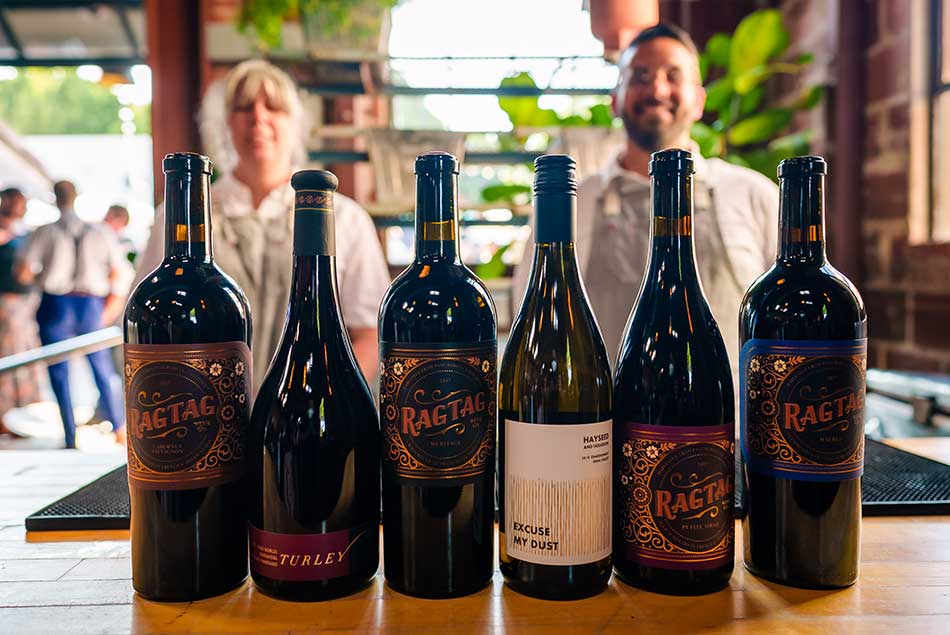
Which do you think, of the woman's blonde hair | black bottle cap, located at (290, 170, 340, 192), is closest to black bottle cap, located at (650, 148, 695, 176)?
black bottle cap, located at (290, 170, 340, 192)

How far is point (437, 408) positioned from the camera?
1.70 ft

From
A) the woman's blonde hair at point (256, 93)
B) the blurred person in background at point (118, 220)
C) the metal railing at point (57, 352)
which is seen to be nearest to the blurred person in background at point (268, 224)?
the woman's blonde hair at point (256, 93)

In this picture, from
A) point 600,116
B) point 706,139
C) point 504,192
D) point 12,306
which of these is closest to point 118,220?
point 12,306

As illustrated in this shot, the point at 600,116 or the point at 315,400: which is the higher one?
the point at 600,116

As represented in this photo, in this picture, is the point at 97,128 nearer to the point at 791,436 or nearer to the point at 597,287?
the point at 597,287

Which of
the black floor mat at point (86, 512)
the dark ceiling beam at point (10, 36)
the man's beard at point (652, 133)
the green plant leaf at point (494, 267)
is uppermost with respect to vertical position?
the dark ceiling beam at point (10, 36)

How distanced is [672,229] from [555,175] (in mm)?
108

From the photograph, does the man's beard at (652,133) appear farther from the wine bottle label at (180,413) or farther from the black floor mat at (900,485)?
the wine bottle label at (180,413)

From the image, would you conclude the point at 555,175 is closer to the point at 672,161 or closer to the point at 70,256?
the point at 672,161

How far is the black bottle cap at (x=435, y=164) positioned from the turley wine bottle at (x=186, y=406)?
0.15m

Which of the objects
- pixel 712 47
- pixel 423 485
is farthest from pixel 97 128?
pixel 423 485

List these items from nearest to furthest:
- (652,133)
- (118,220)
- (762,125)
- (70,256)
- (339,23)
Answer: (652,133) → (339,23) → (762,125) → (70,256) → (118,220)

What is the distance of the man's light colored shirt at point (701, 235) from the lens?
4.84ft

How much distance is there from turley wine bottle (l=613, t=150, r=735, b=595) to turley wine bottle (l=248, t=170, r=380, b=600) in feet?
0.62
